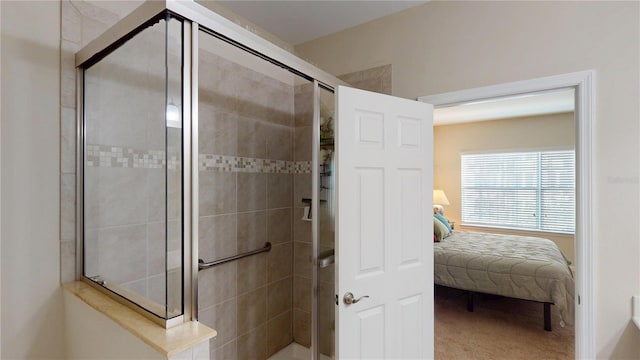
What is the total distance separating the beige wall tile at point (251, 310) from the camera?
2.13 metres

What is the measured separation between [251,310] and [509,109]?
473 centimetres

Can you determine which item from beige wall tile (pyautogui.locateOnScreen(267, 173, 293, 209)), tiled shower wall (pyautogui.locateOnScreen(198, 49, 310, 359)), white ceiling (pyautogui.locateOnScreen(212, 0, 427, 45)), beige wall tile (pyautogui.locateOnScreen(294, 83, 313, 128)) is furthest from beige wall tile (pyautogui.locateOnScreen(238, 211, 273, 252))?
white ceiling (pyautogui.locateOnScreen(212, 0, 427, 45))

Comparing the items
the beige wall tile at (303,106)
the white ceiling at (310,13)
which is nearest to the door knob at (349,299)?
the beige wall tile at (303,106)

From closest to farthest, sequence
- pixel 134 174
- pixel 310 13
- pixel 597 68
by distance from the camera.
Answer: pixel 134 174
pixel 597 68
pixel 310 13

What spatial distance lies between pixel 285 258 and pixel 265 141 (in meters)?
0.99

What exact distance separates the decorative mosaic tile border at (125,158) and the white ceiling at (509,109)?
3.47 metres

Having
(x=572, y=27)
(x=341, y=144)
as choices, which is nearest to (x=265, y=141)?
(x=341, y=144)

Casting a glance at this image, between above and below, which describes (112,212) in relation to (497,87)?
below

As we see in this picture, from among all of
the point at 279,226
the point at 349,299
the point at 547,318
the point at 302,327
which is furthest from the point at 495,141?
the point at 349,299

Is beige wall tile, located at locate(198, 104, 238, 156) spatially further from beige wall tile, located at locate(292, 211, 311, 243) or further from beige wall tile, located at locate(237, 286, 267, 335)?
beige wall tile, located at locate(237, 286, 267, 335)

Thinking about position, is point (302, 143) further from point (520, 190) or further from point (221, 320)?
point (520, 190)

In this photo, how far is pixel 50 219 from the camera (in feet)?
4.32

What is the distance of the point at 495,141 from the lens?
5406 mm

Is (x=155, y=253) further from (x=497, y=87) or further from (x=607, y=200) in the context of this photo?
(x=607, y=200)
